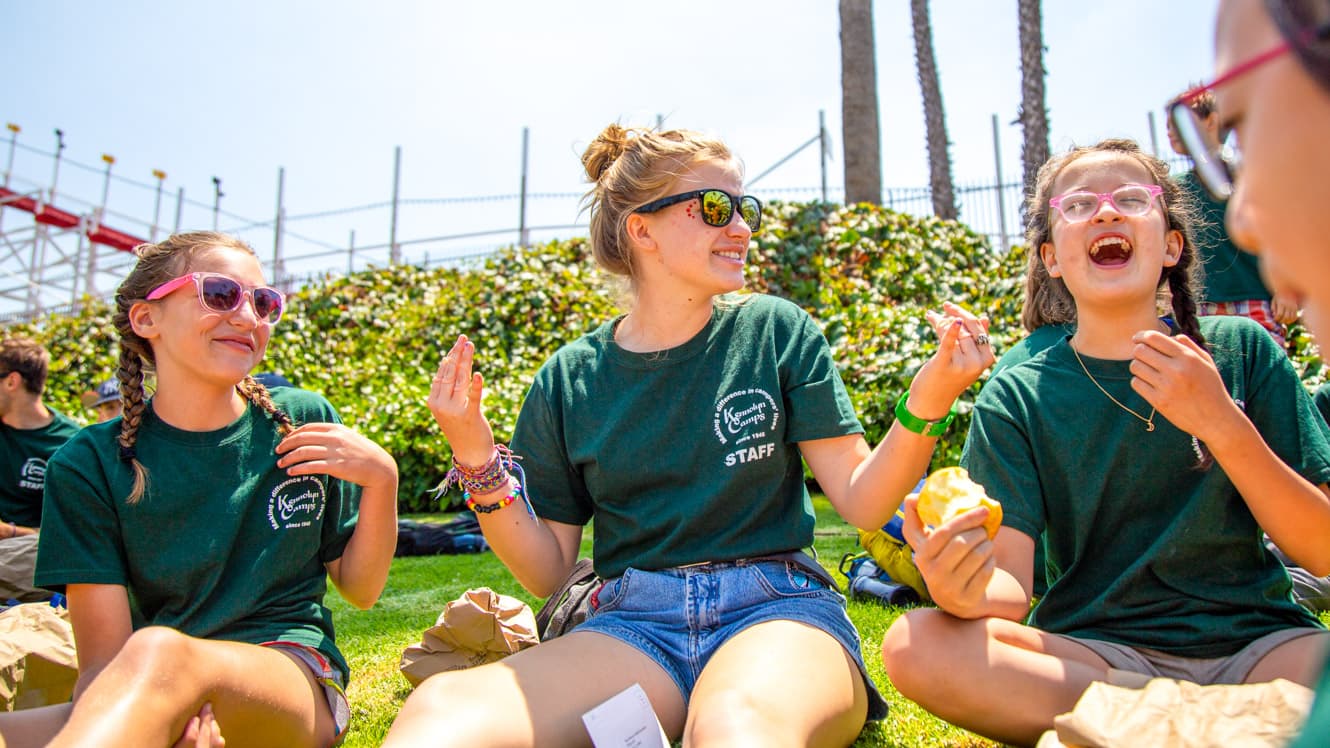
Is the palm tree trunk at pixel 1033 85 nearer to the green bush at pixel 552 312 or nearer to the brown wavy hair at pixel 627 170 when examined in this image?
the green bush at pixel 552 312

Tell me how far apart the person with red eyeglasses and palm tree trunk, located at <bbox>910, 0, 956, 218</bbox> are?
12.7m

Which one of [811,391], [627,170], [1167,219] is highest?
[627,170]

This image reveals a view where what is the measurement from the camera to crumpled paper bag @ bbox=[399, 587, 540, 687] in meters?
3.24

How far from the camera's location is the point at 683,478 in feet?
8.93

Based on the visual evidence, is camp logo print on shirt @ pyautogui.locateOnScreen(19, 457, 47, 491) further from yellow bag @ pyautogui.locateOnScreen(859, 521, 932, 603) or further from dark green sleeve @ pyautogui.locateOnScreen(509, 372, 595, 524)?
yellow bag @ pyautogui.locateOnScreen(859, 521, 932, 603)

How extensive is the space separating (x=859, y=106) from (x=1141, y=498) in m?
10.3

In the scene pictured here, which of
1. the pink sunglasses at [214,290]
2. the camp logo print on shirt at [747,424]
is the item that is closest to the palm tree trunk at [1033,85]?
the camp logo print on shirt at [747,424]

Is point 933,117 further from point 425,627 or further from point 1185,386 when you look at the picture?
point 1185,386

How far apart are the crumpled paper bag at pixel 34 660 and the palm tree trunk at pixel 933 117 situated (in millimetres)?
12045

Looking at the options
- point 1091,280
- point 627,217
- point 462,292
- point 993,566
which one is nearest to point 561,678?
point 993,566

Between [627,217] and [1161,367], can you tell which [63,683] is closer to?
[627,217]

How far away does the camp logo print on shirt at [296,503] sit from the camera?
275cm

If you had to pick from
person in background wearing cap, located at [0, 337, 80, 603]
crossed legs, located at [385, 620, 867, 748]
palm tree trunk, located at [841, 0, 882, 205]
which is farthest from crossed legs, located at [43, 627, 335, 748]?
palm tree trunk, located at [841, 0, 882, 205]

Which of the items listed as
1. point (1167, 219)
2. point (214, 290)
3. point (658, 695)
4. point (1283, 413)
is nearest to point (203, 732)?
point (658, 695)
